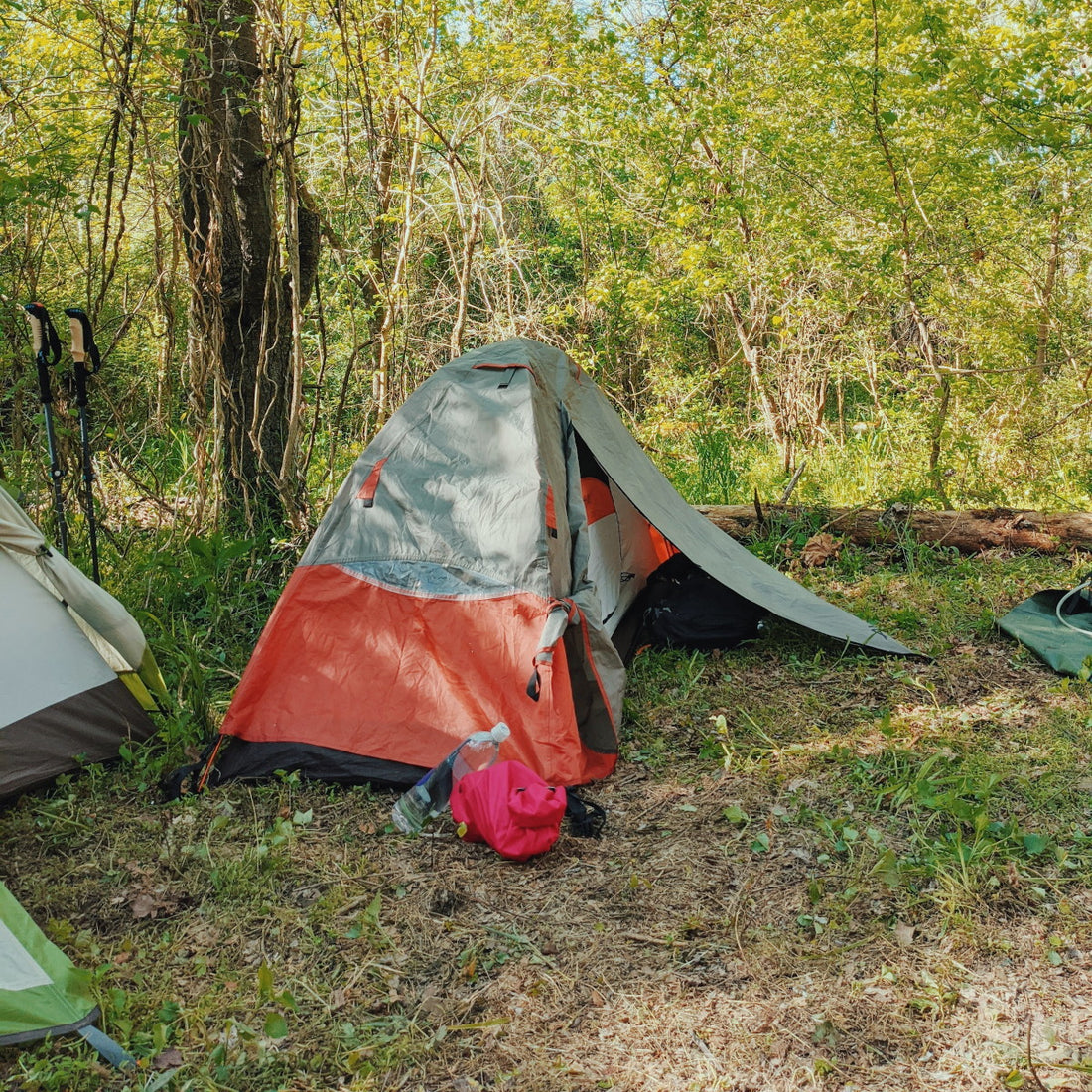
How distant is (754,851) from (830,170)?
6340 millimetres

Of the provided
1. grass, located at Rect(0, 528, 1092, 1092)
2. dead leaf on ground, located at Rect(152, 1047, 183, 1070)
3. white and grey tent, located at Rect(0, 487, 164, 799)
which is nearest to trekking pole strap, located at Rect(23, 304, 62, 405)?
white and grey tent, located at Rect(0, 487, 164, 799)

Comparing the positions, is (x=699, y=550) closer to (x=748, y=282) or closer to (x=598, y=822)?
(x=598, y=822)

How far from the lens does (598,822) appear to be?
9.87ft

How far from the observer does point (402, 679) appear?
333cm

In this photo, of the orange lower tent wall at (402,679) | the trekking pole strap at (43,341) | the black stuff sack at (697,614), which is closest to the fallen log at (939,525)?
the black stuff sack at (697,614)

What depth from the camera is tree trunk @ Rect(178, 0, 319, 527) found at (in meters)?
4.64

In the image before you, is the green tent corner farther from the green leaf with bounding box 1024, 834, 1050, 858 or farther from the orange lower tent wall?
the green leaf with bounding box 1024, 834, 1050, 858

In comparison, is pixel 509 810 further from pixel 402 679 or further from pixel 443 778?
pixel 402 679

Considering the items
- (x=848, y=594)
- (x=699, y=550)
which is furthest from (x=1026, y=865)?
(x=848, y=594)

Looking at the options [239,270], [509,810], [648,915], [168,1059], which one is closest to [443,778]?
[509,810]

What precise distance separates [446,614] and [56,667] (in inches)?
52.4

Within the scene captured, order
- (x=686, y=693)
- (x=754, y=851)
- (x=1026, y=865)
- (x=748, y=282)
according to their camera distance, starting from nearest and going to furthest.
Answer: (x=1026, y=865), (x=754, y=851), (x=686, y=693), (x=748, y=282)

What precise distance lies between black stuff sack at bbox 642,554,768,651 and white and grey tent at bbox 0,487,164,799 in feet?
7.18

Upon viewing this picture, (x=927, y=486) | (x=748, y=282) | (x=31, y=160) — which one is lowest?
(x=927, y=486)
